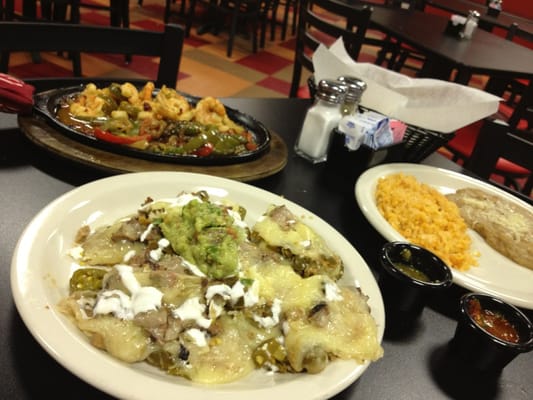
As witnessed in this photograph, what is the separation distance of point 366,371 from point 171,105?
129 cm

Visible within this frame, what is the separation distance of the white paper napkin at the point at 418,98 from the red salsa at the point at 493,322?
1.06 m

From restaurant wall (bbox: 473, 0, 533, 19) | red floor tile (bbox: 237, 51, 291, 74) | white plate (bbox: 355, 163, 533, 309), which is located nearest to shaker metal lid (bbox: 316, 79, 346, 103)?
white plate (bbox: 355, 163, 533, 309)

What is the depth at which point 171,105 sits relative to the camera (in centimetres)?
189

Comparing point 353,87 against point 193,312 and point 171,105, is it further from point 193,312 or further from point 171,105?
point 193,312

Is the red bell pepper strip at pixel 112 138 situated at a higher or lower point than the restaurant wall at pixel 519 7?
lower

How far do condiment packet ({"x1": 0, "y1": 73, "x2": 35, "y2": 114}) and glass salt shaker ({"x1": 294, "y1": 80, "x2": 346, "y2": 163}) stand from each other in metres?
1.01

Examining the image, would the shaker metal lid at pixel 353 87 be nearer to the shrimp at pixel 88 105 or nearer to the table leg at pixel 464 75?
the shrimp at pixel 88 105

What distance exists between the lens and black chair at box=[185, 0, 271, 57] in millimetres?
6902

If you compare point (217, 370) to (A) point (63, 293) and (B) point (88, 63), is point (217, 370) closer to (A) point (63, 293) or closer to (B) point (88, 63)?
(A) point (63, 293)

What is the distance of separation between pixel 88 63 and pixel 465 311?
5.30 metres

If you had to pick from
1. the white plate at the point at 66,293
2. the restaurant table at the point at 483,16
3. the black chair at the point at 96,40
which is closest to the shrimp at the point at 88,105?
the black chair at the point at 96,40

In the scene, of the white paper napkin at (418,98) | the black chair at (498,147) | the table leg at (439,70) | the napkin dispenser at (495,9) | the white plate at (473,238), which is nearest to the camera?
the white plate at (473,238)

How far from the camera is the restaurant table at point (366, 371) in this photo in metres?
0.88

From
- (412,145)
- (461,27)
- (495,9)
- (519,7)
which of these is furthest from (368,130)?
(519,7)
